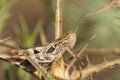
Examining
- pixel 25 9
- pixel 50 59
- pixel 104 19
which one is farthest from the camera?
pixel 25 9

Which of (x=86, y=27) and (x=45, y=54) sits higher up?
(x=86, y=27)

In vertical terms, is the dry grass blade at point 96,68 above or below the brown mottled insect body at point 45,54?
below

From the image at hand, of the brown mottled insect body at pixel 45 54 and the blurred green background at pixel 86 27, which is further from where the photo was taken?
the blurred green background at pixel 86 27

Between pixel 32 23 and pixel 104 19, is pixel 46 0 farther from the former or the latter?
pixel 32 23

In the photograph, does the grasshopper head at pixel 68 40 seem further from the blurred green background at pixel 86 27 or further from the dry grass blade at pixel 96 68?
the blurred green background at pixel 86 27

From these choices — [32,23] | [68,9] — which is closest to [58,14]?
[68,9]

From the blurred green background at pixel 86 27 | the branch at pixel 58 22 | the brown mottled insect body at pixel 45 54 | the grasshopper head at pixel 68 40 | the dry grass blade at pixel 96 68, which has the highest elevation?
the blurred green background at pixel 86 27

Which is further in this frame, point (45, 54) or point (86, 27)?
point (86, 27)

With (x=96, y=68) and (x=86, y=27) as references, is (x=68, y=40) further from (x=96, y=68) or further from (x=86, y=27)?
(x=86, y=27)

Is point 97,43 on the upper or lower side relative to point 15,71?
upper

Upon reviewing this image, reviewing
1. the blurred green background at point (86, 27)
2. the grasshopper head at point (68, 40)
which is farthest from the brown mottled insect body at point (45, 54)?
the blurred green background at point (86, 27)

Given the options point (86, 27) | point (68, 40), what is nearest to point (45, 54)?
point (68, 40)
